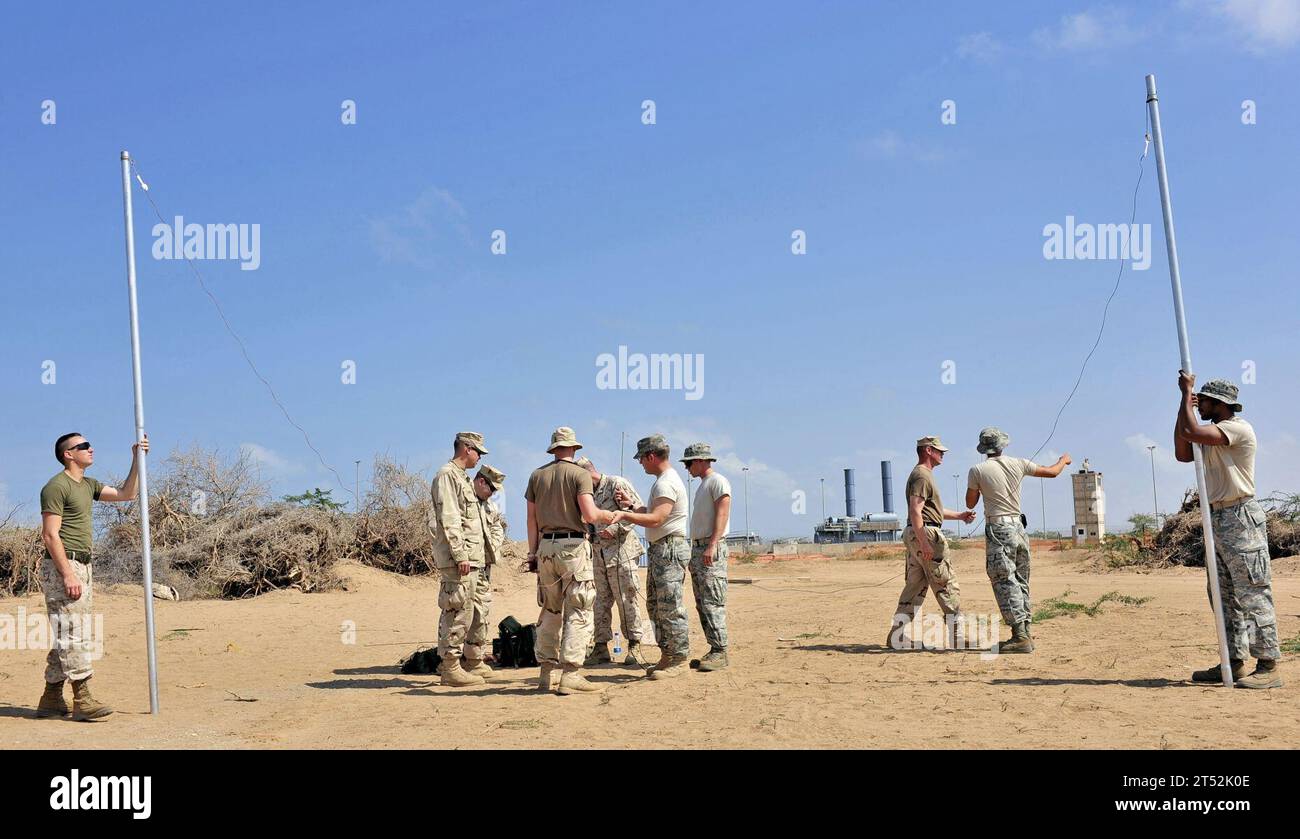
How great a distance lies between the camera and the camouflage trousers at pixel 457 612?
914 centimetres

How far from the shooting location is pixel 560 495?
8227 millimetres

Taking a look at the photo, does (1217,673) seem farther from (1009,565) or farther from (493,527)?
(493,527)

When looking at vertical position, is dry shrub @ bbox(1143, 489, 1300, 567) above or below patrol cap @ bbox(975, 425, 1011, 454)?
below

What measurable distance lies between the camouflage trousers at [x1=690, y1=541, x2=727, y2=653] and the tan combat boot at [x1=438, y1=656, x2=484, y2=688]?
2.27 m

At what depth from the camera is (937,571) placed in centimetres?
1052

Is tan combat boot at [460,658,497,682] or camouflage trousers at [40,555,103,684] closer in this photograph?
camouflage trousers at [40,555,103,684]

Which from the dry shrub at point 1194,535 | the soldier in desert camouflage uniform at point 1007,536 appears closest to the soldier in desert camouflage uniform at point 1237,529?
the soldier in desert camouflage uniform at point 1007,536

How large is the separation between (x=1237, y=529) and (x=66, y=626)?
28.9 ft

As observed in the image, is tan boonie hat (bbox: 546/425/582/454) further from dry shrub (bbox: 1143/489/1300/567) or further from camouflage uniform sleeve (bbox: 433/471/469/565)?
dry shrub (bbox: 1143/489/1300/567)

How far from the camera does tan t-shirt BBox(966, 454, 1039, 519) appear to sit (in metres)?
9.98

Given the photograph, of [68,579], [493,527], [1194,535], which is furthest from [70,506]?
[1194,535]

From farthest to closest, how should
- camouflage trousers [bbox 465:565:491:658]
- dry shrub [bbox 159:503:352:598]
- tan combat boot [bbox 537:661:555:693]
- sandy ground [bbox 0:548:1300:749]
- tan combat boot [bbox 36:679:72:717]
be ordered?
1. dry shrub [bbox 159:503:352:598]
2. camouflage trousers [bbox 465:565:491:658]
3. tan combat boot [bbox 537:661:555:693]
4. tan combat boot [bbox 36:679:72:717]
5. sandy ground [bbox 0:548:1300:749]

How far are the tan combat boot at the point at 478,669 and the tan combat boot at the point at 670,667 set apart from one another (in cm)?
162

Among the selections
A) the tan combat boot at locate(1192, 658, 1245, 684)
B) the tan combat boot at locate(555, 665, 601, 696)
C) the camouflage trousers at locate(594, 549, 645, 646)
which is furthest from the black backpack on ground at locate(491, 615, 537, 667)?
the tan combat boot at locate(1192, 658, 1245, 684)
